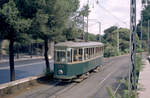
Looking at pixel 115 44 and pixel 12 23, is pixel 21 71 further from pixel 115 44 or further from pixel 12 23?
pixel 115 44

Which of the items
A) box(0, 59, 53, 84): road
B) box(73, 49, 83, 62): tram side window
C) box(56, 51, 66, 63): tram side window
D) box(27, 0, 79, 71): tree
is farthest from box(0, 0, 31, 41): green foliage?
box(0, 59, 53, 84): road

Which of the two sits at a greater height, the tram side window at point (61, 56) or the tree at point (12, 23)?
the tree at point (12, 23)

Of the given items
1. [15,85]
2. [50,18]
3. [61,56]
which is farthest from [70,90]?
[50,18]

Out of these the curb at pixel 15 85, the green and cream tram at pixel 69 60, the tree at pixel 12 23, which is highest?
the tree at pixel 12 23

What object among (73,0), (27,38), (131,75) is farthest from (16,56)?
(131,75)

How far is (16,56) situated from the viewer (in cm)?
4103

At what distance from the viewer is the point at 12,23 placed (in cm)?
1316

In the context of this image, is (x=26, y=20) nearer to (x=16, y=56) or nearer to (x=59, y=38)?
(x=59, y=38)

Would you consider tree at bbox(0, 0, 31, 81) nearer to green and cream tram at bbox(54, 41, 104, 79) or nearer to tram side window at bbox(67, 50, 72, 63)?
green and cream tram at bbox(54, 41, 104, 79)

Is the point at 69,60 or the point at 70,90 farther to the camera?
the point at 69,60

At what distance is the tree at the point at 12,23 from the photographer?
42.4 feet

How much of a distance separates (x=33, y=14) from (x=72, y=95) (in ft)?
19.0

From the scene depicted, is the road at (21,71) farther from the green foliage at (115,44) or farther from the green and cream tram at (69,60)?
the green foliage at (115,44)

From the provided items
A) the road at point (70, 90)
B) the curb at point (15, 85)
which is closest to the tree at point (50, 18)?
the curb at point (15, 85)
